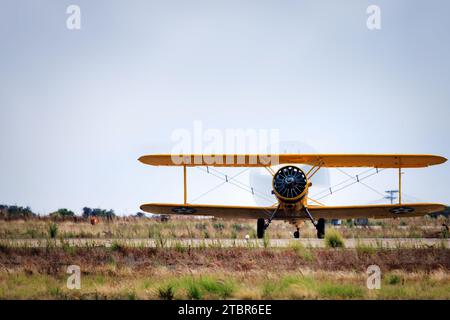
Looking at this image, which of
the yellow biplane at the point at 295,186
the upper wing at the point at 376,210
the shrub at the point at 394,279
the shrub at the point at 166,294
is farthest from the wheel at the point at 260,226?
the shrub at the point at 166,294

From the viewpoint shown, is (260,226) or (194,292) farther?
(260,226)

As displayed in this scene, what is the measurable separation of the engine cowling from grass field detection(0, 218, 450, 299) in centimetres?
424

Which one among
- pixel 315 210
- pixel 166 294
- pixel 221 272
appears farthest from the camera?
pixel 315 210

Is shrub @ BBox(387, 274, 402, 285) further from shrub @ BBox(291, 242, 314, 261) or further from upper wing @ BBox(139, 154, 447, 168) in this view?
upper wing @ BBox(139, 154, 447, 168)

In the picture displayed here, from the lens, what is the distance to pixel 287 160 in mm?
21000

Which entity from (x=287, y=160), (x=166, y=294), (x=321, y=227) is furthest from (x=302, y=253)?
(x=287, y=160)

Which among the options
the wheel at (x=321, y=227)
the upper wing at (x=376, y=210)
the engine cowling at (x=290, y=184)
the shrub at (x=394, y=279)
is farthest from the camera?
the wheel at (x=321, y=227)

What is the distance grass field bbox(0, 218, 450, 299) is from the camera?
9008 mm


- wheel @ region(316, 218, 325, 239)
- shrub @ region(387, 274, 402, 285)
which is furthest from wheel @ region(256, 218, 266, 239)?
shrub @ region(387, 274, 402, 285)

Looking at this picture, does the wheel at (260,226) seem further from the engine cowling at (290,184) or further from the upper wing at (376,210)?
the upper wing at (376,210)

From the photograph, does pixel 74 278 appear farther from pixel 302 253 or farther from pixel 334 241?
pixel 334 241

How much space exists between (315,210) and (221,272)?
35.5ft

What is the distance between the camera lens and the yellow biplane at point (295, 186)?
19.5m
